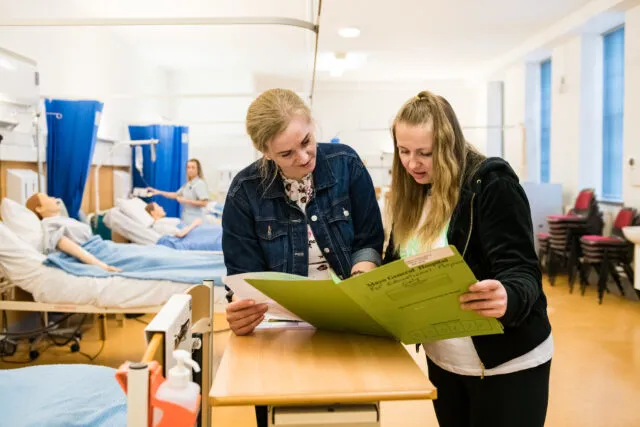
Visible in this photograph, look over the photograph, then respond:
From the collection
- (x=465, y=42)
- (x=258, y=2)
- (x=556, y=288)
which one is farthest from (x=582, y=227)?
(x=258, y=2)

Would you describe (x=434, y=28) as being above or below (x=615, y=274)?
above

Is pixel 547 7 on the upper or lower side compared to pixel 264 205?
upper

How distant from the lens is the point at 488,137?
10.8 meters

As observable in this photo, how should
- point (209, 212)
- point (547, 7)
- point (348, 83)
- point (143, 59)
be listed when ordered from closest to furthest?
point (547, 7)
point (209, 212)
point (143, 59)
point (348, 83)

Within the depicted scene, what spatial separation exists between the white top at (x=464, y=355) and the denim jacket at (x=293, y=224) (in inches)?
6.7

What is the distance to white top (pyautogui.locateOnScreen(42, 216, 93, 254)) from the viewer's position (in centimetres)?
414

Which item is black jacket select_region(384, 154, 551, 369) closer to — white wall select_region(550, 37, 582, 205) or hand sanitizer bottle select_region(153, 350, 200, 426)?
hand sanitizer bottle select_region(153, 350, 200, 426)

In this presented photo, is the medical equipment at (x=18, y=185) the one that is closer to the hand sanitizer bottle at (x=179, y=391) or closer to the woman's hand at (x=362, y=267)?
the woman's hand at (x=362, y=267)

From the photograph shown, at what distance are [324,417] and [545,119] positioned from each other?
8689 millimetres

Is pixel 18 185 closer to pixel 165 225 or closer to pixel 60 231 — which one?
pixel 60 231

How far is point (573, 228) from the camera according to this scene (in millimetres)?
6445

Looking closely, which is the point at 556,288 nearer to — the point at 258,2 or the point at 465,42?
the point at 465,42

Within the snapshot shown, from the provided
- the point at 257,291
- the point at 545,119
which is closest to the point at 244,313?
the point at 257,291

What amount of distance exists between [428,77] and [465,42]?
2.87 metres
